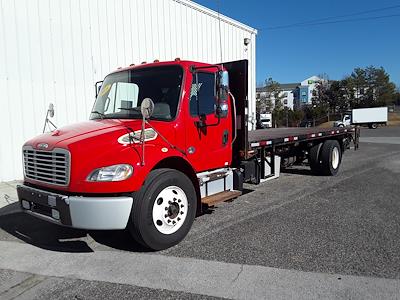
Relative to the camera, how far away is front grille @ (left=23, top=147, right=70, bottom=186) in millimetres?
4508

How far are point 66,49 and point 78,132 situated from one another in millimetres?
6804

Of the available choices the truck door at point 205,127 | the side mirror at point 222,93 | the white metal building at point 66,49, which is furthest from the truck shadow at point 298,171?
the white metal building at point 66,49

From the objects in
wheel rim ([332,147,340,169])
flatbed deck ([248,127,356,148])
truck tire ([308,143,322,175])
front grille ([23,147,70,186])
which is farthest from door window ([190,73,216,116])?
wheel rim ([332,147,340,169])

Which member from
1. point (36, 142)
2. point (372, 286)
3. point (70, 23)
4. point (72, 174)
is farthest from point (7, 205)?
point (372, 286)

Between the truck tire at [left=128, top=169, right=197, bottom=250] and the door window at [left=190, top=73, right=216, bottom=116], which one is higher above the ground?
the door window at [left=190, top=73, right=216, bottom=116]

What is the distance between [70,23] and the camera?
10891mm

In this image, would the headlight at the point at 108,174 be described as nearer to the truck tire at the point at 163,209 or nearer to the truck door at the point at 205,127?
the truck tire at the point at 163,209

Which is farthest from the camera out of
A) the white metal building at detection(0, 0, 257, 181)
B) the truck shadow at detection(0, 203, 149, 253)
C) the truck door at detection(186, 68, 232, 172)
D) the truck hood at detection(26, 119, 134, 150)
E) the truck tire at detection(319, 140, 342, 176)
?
the truck tire at detection(319, 140, 342, 176)

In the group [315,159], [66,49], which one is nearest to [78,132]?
[66,49]

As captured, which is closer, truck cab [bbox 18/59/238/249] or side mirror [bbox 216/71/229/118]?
truck cab [bbox 18/59/238/249]

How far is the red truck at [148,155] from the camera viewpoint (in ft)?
14.4

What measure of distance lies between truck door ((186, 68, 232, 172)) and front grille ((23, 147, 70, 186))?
5.61ft

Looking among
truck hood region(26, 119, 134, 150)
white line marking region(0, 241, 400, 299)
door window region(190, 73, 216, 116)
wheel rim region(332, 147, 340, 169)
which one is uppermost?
door window region(190, 73, 216, 116)

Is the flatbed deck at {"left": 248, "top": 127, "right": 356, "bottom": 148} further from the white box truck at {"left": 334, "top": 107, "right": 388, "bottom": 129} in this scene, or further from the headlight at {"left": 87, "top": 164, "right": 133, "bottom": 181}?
the white box truck at {"left": 334, "top": 107, "right": 388, "bottom": 129}
